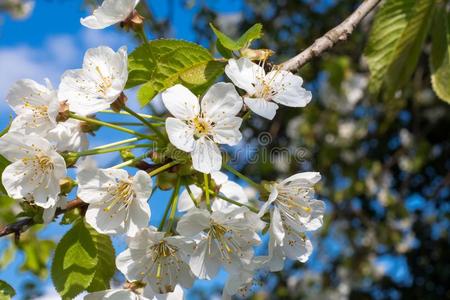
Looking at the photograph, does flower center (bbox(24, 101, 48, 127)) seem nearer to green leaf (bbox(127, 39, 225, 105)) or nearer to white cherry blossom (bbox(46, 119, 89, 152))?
white cherry blossom (bbox(46, 119, 89, 152))

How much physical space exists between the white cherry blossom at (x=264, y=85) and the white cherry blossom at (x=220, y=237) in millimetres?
255

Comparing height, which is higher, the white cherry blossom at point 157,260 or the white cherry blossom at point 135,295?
the white cherry blossom at point 157,260

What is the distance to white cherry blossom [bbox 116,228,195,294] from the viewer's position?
131 cm

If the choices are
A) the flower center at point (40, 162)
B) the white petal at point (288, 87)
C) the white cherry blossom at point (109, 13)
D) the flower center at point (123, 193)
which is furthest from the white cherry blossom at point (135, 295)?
the white cherry blossom at point (109, 13)

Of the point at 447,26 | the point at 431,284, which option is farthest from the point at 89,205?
the point at 431,284

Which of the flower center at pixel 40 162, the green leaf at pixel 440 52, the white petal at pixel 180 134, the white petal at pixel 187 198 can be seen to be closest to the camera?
the white petal at pixel 180 134

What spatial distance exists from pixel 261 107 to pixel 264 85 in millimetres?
103

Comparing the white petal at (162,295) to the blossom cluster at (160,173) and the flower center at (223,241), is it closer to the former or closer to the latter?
the blossom cluster at (160,173)

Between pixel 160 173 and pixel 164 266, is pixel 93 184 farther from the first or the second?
pixel 164 266

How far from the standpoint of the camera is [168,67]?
1.37m

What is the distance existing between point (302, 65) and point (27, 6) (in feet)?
23.1

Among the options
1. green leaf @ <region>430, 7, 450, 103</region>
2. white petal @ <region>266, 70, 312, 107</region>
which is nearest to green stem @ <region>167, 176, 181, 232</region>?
white petal @ <region>266, 70, 312, 107</region>

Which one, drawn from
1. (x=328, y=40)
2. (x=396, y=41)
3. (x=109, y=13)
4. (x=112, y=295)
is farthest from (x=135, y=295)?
(x=396, y=41)

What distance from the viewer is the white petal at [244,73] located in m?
1.34
